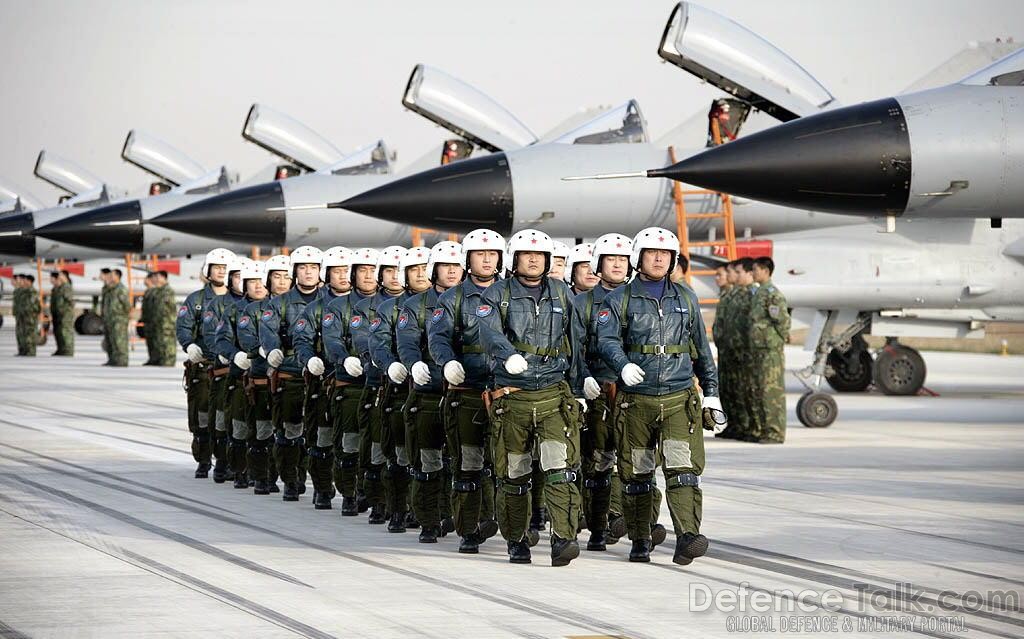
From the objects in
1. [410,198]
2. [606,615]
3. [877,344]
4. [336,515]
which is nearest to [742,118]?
Answer: [410,198]

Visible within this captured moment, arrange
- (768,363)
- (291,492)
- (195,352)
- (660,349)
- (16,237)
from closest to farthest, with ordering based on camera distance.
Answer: (660,349), (291,492), (195,352), (768,363), (16,237)

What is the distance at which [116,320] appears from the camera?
1022 inches

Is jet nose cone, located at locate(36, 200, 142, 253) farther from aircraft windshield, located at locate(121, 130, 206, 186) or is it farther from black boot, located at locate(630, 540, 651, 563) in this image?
black boot, located at locate(630, 540, 651, 563)

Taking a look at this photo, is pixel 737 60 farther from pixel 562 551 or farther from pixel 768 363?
pixel 562 551

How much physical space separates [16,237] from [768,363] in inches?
848

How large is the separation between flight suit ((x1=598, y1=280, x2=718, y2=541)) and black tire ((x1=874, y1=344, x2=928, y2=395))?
40.8ft

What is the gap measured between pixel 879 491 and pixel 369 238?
11750 millimetres

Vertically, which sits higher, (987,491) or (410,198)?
(410,198)

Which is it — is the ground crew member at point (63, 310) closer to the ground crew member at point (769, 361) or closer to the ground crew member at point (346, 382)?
the ground crew member at point (769, 361)

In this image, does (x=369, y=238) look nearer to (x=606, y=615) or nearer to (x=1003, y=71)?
(x=1003, y=71)

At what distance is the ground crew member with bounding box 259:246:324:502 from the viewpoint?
9656mm

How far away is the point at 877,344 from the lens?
40844 mm

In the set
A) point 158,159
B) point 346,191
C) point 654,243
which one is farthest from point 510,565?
point 158,159

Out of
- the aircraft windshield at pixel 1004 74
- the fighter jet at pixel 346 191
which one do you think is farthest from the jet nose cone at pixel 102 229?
the aircraft windshield at pixel 1004 74
